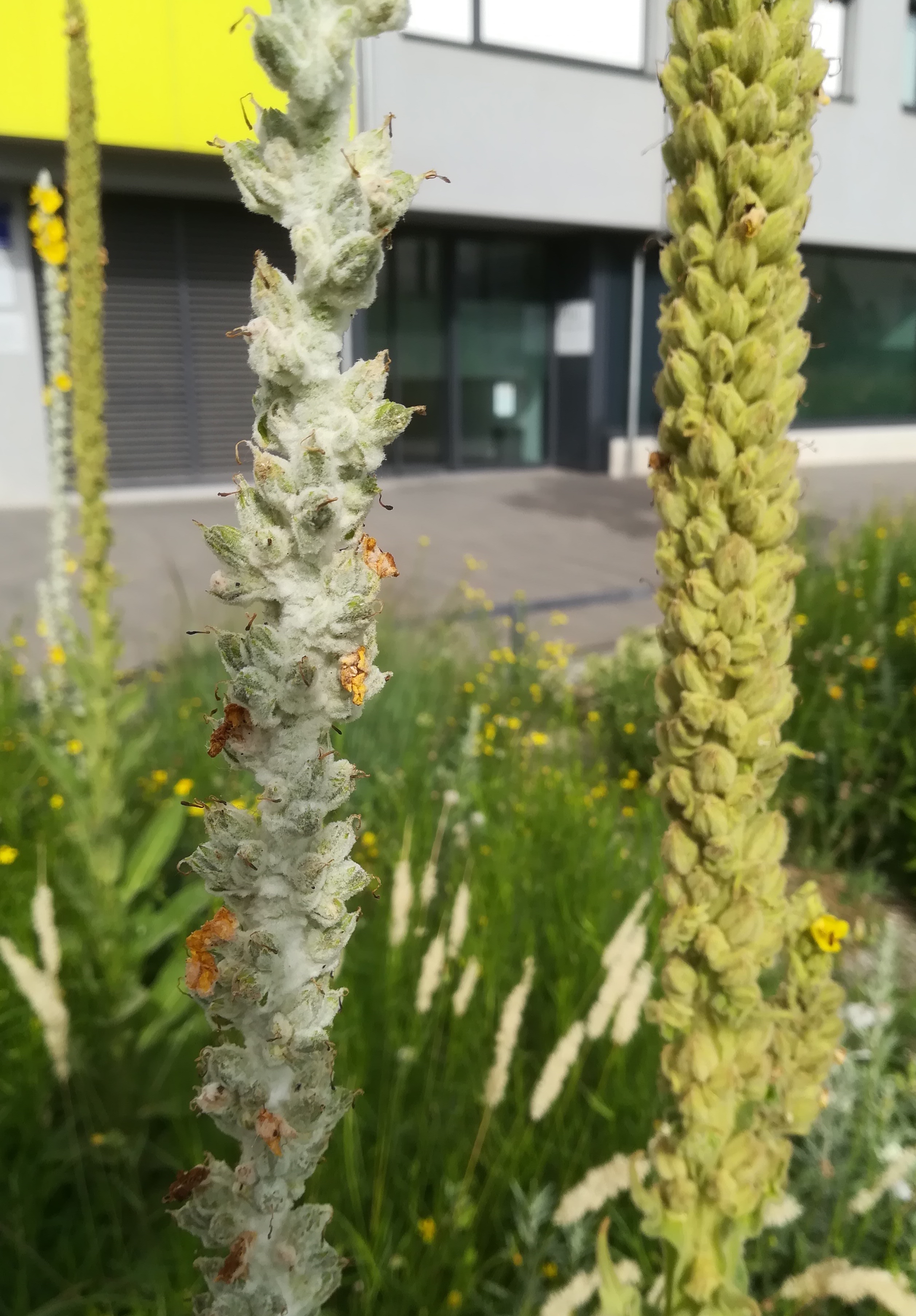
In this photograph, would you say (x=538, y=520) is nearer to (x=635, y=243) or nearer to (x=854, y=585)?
(x=635, y=243)

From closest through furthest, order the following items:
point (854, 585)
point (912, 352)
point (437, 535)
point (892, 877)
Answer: point (892, 877)
point (854, 585)
point (437, 535)
point (912, 352)

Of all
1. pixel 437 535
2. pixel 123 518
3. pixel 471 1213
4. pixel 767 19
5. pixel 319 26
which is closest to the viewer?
pixel 319 26

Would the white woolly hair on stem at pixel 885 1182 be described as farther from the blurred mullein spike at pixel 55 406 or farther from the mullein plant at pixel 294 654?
the blurred mullein spike at pixel 55 406

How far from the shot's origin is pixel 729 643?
3.74 ft

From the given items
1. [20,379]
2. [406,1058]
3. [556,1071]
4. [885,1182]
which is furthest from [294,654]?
[20,379]

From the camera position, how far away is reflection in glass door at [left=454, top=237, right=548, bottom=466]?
17.5m

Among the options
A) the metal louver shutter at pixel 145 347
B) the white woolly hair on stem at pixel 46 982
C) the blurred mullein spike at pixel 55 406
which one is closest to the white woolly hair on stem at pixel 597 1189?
the white woolly hair on stem at pixel 46 982

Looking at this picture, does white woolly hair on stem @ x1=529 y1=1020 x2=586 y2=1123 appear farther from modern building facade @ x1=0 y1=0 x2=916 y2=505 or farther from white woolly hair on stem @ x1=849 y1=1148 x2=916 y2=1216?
modern building facade @ x1=0 y1=0 x2=916 y2=505

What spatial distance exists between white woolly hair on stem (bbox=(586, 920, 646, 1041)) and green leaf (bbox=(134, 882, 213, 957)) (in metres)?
1.41

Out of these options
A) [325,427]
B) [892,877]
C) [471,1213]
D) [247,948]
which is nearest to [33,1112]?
[471,1213]

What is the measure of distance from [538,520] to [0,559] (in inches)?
276

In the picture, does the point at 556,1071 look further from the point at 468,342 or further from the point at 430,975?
the point at 468,342

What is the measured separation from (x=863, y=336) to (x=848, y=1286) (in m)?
22.7

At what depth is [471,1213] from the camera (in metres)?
2.07
